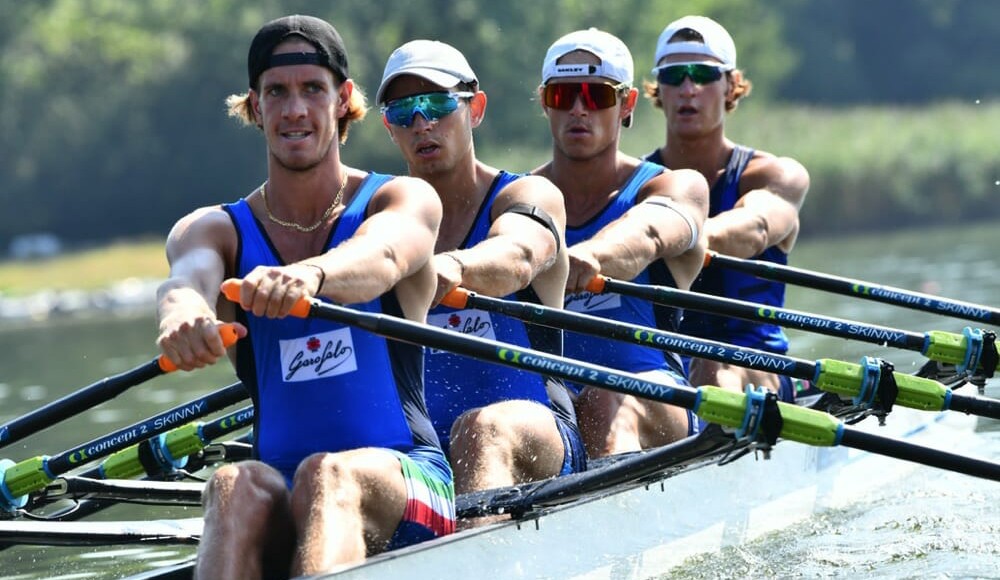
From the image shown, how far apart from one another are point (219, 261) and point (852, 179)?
67.9 feet

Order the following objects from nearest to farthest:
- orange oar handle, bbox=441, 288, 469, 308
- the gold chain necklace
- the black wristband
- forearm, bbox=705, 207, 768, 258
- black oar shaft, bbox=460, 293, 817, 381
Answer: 1. the gold chain necklace
2. orange oar handle, bbox=441, 288, 469, 308
3. black oar shaft, bbox=460, 293, 817, 381
4. the black wristband
5. forearm, bbox=705, 207, 768, 258

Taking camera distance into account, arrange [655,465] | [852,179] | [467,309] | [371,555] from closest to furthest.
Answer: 1. [371,555]
2. [655,465]
3. [467,309]
4. [852,179]

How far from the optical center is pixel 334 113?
4258 millimetres

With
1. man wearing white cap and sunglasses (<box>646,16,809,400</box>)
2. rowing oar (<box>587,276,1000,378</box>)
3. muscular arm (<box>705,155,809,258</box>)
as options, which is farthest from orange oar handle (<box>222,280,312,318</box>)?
man wearing white cap and sunglasses (<box>646,16,809,400</box>)

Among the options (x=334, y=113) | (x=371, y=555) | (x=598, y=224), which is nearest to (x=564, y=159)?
(x=598, y=224)

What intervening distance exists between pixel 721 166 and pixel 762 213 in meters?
0.47

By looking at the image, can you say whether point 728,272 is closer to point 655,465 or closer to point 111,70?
point 655,465

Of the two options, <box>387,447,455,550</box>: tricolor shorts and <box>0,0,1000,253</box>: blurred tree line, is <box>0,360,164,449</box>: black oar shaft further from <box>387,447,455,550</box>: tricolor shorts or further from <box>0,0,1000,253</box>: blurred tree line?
<box>0,0,1000,253</box>: blurred tree line

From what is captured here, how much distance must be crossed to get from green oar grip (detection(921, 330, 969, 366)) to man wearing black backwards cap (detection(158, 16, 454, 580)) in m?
2.23

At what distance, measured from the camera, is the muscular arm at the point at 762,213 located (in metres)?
6.49

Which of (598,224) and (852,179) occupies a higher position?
(852,179)

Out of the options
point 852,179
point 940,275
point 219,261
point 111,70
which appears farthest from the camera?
point 111,70

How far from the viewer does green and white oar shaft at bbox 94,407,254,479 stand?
586 centimetres

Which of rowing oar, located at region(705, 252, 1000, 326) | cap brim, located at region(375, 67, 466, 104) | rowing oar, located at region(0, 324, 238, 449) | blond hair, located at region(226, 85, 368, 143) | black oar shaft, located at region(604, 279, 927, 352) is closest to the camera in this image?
blond hair, located at region(226, 85, 368, 143)
